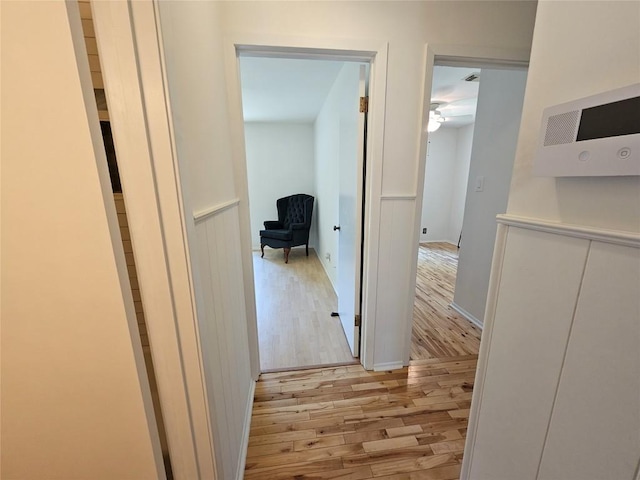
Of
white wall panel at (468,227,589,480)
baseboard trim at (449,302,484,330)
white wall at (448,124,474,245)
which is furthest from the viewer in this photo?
white wall at (448,124,474,245)

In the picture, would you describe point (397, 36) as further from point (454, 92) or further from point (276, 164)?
point (276, 164)

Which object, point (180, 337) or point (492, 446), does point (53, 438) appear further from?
point (492, 446)

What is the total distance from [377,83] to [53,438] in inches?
74.0

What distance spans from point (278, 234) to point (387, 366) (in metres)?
2.81

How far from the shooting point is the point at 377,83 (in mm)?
1402

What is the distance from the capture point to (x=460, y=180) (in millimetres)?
5164

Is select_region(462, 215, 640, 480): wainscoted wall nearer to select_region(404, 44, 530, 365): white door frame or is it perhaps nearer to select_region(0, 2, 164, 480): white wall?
select_region(404, 44, 530, 365): white door frame

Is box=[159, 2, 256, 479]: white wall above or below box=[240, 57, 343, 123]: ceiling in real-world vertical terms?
below

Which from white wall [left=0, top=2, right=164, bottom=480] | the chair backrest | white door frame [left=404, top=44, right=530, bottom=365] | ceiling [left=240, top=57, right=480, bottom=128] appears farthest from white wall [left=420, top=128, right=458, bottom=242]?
white wall [left=0, top=2, right=164, bottom=480]

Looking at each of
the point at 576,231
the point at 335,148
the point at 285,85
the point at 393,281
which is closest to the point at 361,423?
the point at 393,281

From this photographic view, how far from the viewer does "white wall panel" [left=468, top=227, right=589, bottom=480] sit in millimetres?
626

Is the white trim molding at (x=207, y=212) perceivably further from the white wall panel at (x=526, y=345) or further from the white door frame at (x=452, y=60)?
the white door frame at (x=452, y=60)

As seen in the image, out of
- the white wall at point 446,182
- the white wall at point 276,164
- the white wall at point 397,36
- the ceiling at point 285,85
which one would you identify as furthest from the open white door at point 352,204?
the white wall at point 446,182

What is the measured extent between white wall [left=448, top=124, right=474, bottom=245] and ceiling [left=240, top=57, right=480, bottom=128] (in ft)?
2.84
